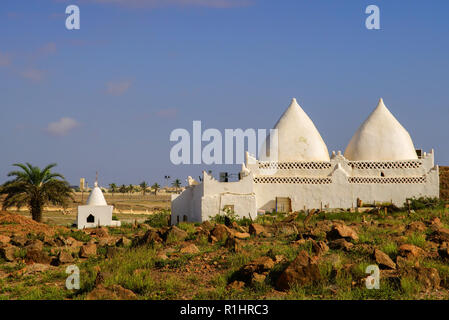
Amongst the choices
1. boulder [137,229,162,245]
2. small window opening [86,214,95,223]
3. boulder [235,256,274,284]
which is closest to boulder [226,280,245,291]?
boulder [235,256,274,284]

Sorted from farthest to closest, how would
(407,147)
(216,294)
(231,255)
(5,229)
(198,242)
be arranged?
(407,147) → (5,229) → (198,242) → (231,255) → (216,294)

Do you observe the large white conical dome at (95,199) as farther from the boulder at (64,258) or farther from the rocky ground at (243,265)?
the boulder at (64,258)

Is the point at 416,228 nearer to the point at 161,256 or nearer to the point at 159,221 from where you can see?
the point at 161,256

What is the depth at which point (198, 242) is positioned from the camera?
1334 centimetres

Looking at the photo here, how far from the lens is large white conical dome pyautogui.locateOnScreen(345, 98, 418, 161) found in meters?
27.4

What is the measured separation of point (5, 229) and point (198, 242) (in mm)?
10247

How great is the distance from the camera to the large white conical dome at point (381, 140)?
27.4m

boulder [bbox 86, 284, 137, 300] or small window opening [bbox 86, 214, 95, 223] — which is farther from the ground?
small window opening [bbox 86, 214, 95, 223]

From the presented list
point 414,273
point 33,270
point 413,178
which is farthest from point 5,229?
point 413,178

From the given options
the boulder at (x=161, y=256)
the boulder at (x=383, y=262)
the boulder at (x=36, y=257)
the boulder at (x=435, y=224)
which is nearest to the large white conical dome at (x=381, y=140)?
the boulder at (x=435, y=224)

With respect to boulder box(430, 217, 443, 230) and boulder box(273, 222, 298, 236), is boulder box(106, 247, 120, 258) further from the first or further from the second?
boulder box(430, 217, 443, 230)

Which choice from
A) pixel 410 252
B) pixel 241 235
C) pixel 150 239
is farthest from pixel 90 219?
pixel 410 252

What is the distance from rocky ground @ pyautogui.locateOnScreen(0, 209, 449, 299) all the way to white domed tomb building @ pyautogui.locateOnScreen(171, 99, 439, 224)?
11.4 m
